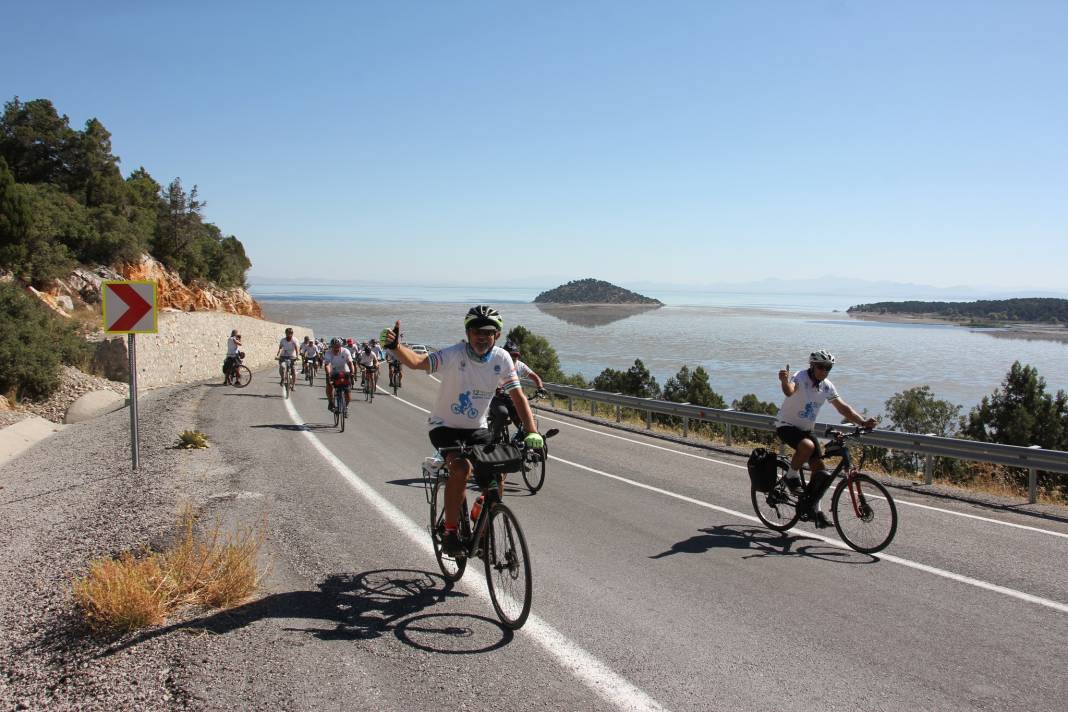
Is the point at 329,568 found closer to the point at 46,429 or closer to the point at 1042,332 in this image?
the point at 46,429

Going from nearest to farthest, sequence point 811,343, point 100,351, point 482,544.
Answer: point 482,544 < point 100,351 < point 811,343

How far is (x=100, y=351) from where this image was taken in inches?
957

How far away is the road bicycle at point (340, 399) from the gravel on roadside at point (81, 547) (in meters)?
3.20

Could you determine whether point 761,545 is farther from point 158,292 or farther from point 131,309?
point 158,292

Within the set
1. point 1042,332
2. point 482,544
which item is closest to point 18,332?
point 482,544

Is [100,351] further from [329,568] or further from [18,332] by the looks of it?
[329,568]

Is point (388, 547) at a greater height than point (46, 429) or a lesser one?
greater

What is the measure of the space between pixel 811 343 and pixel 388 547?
136146mm

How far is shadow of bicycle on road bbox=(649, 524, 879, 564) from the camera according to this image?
6551mm

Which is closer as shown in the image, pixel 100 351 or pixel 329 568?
pixel 329 568

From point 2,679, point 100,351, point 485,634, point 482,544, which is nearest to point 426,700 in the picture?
point 485,634

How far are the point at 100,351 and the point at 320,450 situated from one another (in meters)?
16.3

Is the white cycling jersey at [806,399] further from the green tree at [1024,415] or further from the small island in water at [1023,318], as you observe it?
the small island in water at [1023,318]

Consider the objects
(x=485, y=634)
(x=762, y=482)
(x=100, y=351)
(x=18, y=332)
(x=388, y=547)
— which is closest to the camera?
(x=485, y=634)
